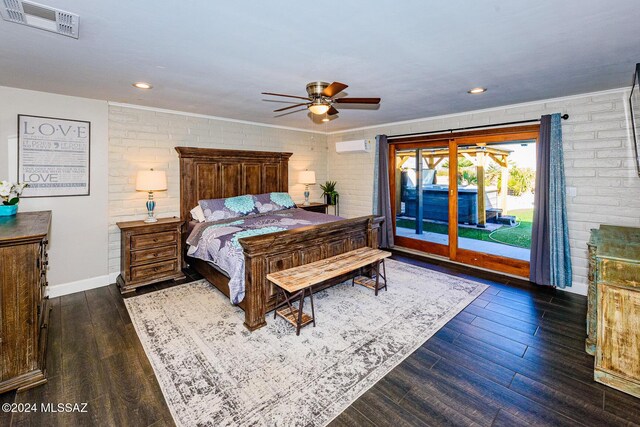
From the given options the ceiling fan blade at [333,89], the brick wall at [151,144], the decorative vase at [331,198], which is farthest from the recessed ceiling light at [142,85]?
the decorative vase at [331,198]

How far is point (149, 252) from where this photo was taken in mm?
3812

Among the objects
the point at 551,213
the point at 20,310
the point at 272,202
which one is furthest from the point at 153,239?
the point at 551,213

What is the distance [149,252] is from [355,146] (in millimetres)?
3980

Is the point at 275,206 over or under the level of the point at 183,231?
over

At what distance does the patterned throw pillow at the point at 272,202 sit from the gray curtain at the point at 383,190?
172 cm

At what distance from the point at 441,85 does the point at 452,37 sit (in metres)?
1.17

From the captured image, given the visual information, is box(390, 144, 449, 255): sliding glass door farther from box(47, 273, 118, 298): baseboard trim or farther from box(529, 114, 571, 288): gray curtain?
box(47, 273, 118, 298): baseboard trim

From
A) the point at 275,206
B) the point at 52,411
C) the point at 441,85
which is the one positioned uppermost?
the point at 441,85

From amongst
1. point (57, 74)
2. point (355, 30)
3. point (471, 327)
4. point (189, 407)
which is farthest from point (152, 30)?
point (471, 327)

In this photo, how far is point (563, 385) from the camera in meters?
2.06

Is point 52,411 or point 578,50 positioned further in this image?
point 578,50

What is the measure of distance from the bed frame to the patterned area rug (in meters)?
0.28

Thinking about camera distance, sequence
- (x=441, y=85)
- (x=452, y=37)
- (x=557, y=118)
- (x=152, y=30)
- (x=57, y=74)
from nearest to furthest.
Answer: (x=152, y=30) → (x=452, y=37) → (x=57, y=74) → (x=441, y=85) → (x=557, y=118)

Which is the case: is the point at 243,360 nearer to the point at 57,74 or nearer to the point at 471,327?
the point at 471,327
